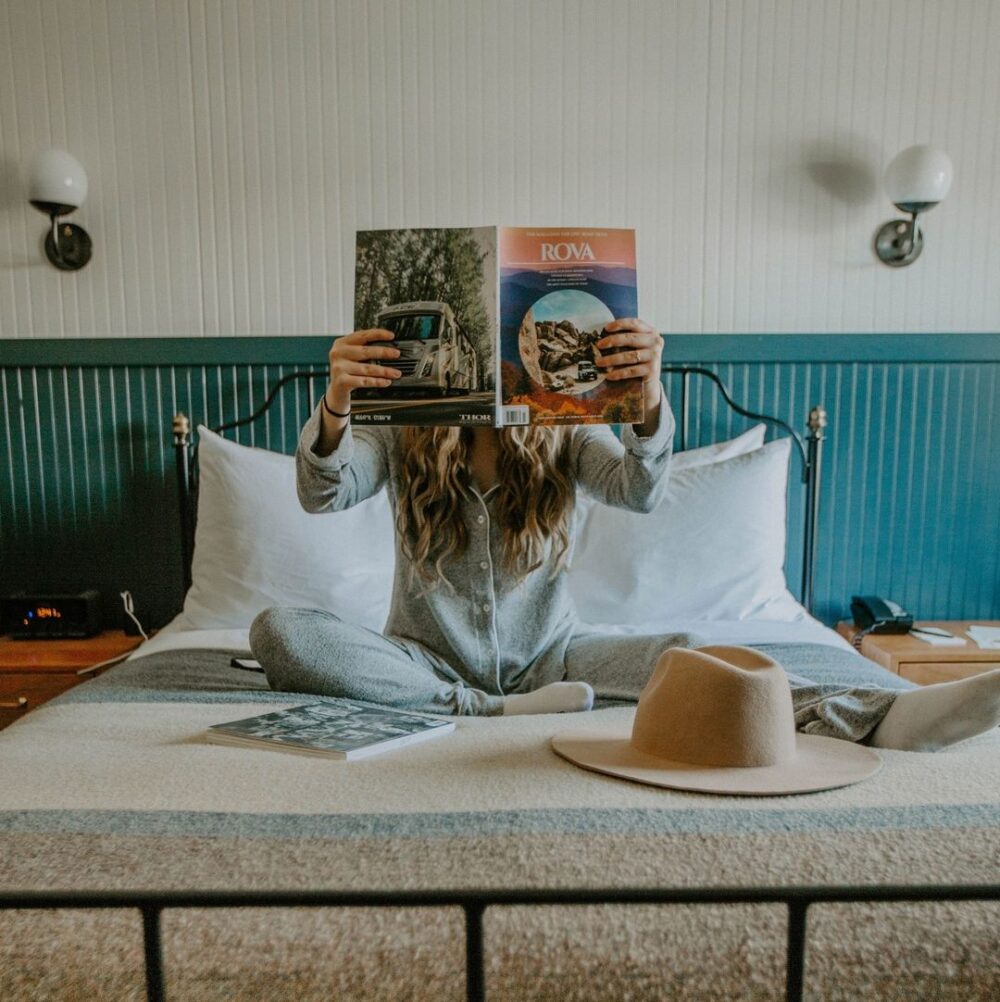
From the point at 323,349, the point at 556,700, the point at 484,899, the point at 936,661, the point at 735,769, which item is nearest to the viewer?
the point at 484,899

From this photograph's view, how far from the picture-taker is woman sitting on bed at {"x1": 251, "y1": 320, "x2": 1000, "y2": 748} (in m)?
1.57

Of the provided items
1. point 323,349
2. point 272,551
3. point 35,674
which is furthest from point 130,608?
point 323,349

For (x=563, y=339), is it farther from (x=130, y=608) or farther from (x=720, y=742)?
(x=130, y=608)

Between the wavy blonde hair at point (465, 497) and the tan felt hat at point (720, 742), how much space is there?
58cm

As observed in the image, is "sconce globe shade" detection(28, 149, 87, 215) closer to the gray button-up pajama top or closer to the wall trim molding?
the wall trim molding

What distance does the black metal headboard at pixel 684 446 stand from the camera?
2.57 meters

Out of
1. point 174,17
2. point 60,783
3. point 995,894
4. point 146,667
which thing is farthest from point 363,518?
point 995,894

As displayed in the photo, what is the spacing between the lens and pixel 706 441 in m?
2.70

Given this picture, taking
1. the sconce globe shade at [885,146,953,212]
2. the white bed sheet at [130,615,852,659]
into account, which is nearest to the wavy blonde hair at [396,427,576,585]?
the white bed sheet at [130,615,852,659]

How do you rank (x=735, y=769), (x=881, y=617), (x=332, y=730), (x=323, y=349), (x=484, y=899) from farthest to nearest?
(x=323, y=349) < (x=881, y=617) < (x=332, y=730) < (x=735, y=769) < (x=484, y=899)

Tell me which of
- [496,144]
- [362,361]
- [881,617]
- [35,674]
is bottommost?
[35,674]

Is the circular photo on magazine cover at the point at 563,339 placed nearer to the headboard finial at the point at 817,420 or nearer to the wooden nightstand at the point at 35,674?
the headboard finial at the point at 817,420

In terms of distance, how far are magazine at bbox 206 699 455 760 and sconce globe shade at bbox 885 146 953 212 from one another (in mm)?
1941

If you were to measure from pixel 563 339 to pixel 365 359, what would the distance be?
1.00ft
